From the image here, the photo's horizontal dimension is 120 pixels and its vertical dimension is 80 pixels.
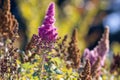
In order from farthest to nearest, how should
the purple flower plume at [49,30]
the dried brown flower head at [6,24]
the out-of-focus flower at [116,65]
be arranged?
the out-of-focus flower at [116,65]
the purple flower plume at [49,30]
the dried brown flower head at [6,24]

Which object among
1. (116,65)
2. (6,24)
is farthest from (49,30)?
(116,65)

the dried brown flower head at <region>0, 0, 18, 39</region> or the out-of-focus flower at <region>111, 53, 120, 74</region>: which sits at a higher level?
the out-of-focus flower at <region>111, 53, 120, 74</region>

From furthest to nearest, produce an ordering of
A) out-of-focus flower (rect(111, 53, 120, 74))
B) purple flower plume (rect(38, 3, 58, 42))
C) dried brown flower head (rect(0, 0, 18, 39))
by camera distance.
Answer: out-of-focus flower (rect(111, 53, 120, 74))
purple flower plume (rect(38, 3, 58, 42))
dried brown flower head (rect(0, 0, 18, 39))

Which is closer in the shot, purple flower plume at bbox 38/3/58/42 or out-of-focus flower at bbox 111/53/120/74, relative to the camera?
purple flower plume at bbox 38/3/58/42

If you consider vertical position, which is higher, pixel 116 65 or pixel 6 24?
pixel 116 65

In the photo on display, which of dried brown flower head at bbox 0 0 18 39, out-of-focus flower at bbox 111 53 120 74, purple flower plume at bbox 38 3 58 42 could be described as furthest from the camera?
out-of-focus flower at bbox 111 53 120 74

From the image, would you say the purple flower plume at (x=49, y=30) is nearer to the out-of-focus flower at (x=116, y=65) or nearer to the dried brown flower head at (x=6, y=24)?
the dried brown flower head at (x=6, y=24)

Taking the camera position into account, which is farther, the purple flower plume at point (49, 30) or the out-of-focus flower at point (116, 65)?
the out-of-focus flower at point (116, 65)

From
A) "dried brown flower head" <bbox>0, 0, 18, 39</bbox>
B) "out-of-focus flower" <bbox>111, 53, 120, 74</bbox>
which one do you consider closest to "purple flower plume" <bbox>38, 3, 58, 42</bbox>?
"dried brown flower head" <bbox>0, 0, 18, 39</bbox>

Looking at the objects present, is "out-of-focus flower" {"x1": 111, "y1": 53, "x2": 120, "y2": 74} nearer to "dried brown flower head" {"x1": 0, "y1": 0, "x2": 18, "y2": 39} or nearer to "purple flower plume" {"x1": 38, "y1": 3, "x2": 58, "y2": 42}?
"purple flower plume" {"x1": 38, "y1": 3, "x2": 58, "y2": 42}

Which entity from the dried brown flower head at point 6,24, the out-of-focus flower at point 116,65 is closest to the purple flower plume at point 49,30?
the dried brown flower head at point 6,24

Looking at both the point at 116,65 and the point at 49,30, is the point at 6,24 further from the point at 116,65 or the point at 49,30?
the point at 116,65

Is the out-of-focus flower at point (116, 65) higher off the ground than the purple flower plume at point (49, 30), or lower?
higher
